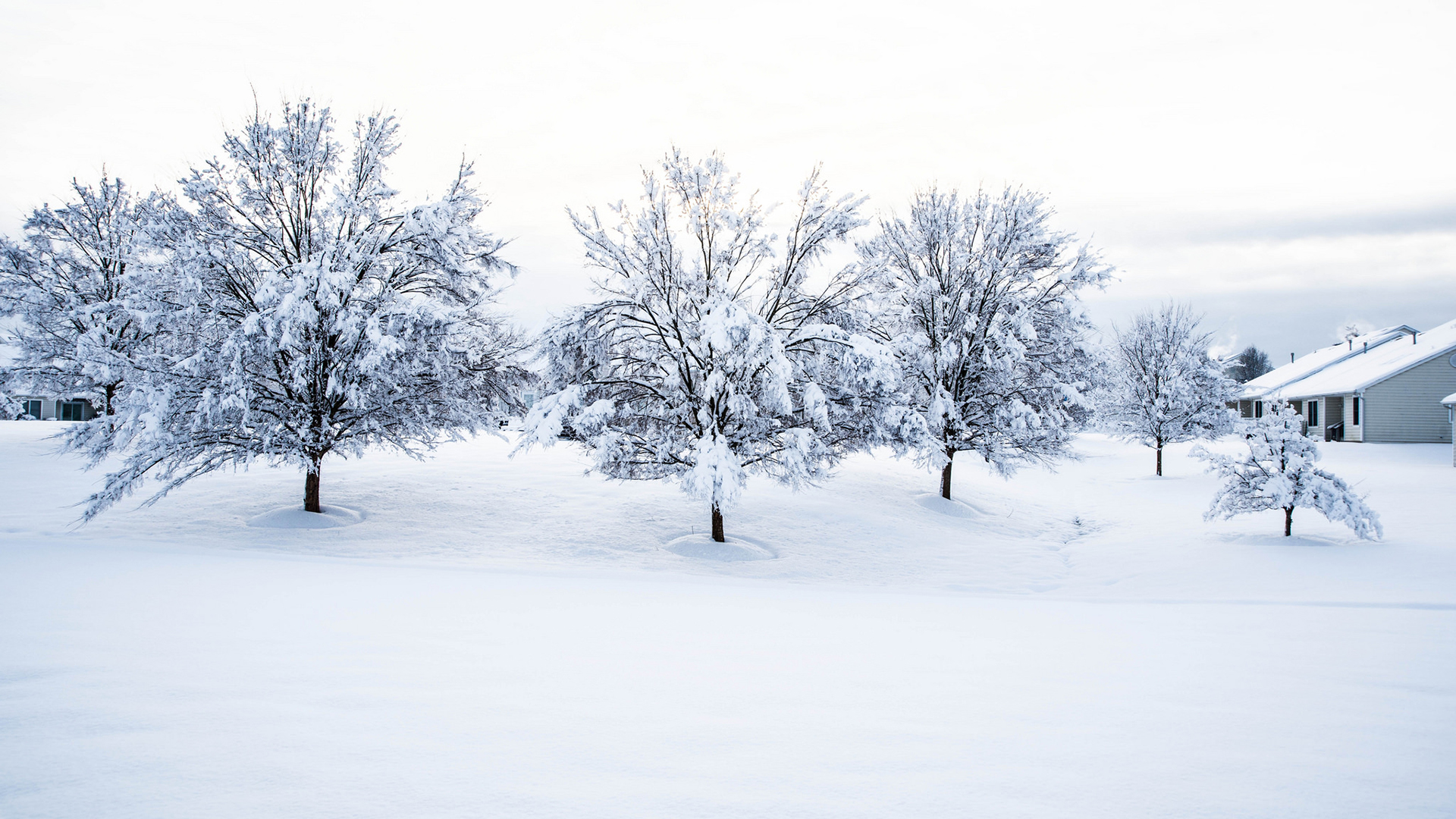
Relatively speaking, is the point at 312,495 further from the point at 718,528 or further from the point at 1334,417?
the point at 1334,417

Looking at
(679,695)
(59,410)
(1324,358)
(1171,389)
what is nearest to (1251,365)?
(1324,358)

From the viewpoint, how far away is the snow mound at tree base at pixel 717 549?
13.4m

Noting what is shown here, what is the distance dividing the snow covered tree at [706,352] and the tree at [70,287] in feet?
48.0

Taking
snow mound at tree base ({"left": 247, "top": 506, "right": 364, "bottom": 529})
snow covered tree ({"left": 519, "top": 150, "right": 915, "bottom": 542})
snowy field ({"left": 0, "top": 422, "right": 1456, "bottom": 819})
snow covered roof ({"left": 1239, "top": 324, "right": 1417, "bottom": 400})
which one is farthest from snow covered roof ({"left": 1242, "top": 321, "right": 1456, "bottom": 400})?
snow mound at tree base ({"left": 247, "top": 506, "right": 364, "bottom": 529})

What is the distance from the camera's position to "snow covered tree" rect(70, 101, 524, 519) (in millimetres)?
11961

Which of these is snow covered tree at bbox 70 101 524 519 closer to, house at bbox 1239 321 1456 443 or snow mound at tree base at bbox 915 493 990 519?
snow mound at tree base at bbox 915 493 990 519

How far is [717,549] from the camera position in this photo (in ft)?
44.9

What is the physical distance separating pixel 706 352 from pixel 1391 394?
39177mm

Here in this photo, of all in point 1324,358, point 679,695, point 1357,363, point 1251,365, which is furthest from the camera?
point 1251,365

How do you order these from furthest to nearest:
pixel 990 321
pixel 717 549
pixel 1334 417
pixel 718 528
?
1. pixel 1334 417
2. pixel 990 321
3. pixel 718 528
4. pixel 717 549

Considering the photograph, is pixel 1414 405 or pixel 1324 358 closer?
pixel 1414 405

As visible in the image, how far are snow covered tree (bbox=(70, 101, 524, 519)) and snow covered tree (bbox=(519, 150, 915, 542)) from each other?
8.04ft

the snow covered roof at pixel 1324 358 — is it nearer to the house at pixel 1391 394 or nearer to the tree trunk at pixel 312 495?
the house at pixel 1391 394

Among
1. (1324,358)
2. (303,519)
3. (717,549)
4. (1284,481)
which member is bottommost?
(717,549)
